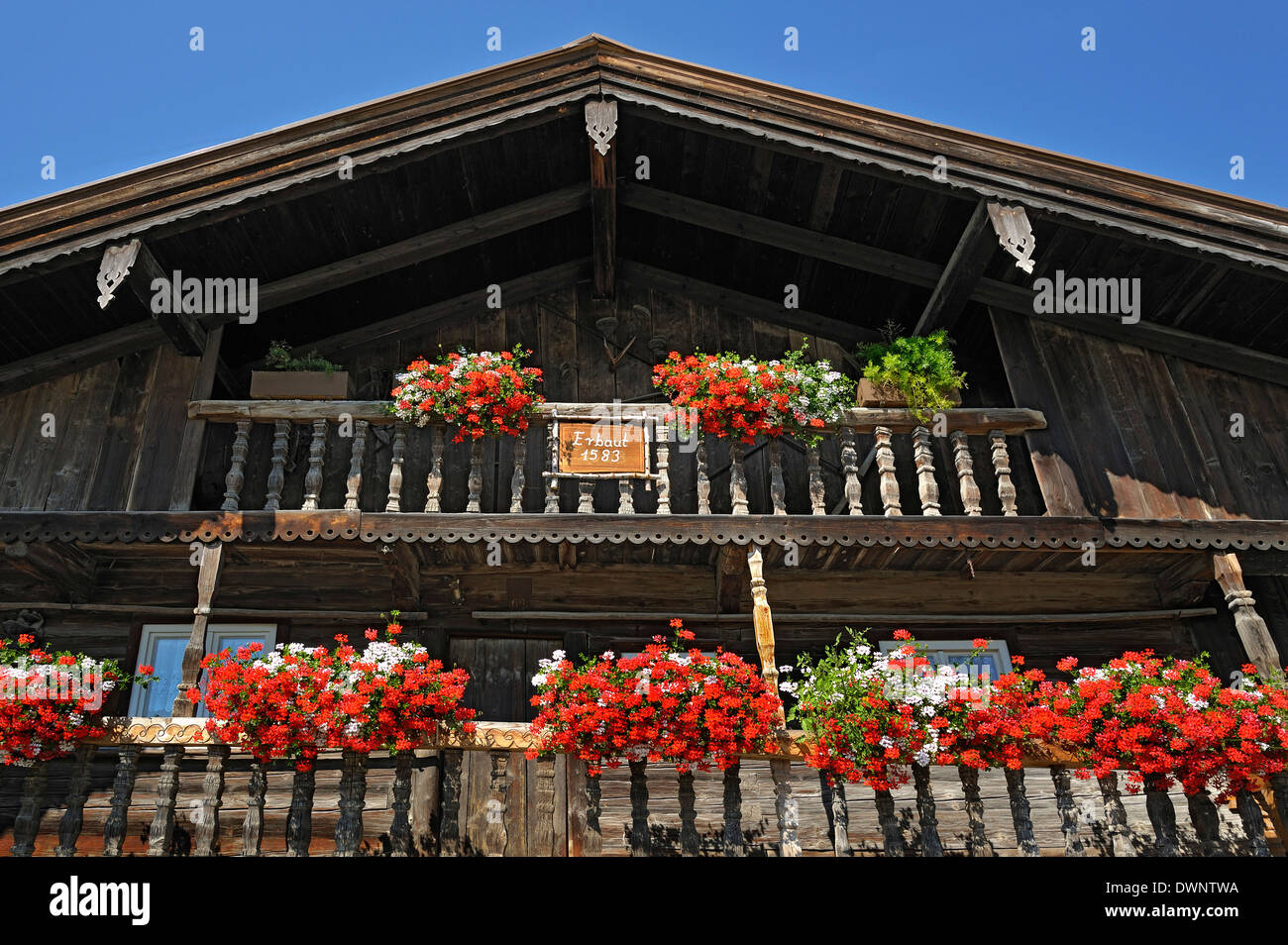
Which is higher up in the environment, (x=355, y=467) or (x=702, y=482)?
(x=355, y=467)

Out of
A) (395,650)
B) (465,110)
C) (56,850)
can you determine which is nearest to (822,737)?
(395,650)

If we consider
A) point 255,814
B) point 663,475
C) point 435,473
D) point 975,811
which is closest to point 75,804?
point 255,814

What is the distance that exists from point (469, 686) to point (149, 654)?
3370mm

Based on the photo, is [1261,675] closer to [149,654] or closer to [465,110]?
[465,110]

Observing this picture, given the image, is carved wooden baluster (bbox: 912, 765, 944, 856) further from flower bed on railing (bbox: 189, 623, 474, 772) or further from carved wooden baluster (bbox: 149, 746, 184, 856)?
carved wooden baluster (bbox: 149, 746, 184, 856)

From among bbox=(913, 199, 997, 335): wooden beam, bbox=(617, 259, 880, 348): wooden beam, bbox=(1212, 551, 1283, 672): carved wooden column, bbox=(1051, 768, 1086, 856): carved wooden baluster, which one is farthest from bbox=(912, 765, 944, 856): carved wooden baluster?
bbox=(617, 259, 880, 348): wooden beam

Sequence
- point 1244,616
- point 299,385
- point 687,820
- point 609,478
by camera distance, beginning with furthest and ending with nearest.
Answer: point 299,385
point 609,478
point 1244,616
point 687,820

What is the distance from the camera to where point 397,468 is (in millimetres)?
9438

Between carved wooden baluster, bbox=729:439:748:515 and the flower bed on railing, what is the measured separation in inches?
123

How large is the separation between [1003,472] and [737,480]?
8.61ft

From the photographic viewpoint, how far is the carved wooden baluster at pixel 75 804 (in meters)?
7.14

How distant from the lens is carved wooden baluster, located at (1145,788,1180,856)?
7164 millimetres

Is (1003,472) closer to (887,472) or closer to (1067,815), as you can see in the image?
(887,472)

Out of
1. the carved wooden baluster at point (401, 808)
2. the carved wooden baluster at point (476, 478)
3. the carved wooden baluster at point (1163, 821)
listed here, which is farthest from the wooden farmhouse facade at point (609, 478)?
the carved wooden baluster at point (1163, 821)
